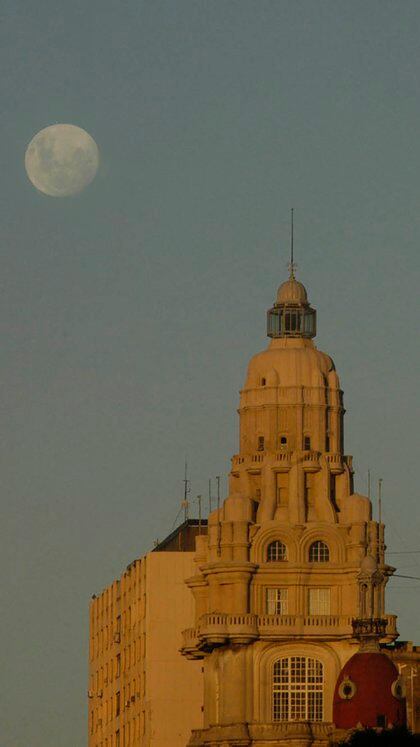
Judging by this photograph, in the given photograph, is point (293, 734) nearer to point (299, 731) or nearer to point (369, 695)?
point (299, 731)

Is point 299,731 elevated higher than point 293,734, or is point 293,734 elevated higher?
point 299,731

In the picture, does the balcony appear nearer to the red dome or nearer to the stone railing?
the stone railing

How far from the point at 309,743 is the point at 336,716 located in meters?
2.82

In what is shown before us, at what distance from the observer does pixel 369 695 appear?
195 m

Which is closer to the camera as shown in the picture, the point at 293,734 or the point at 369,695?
the point at 369,695

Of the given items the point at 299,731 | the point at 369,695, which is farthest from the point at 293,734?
the point at 369,695

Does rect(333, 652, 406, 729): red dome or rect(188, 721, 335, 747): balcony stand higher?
rect(333, 652, 406, 729): red dome

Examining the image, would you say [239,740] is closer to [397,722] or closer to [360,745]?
[397,722]

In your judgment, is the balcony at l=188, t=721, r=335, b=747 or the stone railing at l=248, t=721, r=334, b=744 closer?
the balcony at l=188, t=721, r=335, b=747

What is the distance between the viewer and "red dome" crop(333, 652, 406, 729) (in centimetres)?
19475

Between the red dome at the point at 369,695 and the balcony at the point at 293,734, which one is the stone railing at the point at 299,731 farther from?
the red dome at the point at 369,695

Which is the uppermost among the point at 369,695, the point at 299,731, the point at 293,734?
the point at 369,695

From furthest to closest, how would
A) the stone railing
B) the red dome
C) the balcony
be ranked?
the stone railing
the balcony
the red dome

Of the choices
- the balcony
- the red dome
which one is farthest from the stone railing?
the red dome
